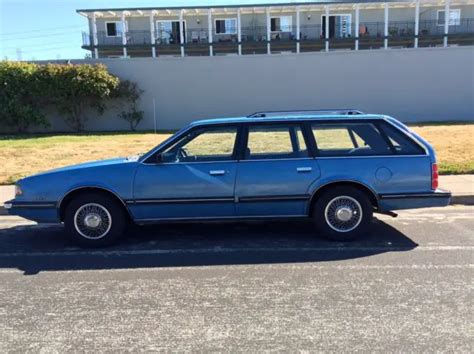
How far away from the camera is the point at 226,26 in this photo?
4112cm

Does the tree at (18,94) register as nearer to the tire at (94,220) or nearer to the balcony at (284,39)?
the tire at (94,220)

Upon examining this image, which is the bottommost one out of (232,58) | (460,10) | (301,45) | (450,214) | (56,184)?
(450,214)

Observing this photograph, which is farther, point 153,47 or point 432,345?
point 153,47

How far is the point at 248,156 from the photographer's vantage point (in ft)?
19.2

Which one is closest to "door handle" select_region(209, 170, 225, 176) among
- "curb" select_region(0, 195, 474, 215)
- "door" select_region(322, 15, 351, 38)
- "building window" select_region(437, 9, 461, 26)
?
"curb" select_region(0, 195, 474, 215)

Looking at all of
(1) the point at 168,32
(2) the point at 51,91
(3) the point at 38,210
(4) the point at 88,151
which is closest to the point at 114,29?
(1) the point at 168,32

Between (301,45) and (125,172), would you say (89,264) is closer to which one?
(125,172)

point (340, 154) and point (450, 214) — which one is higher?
point (340, 154)

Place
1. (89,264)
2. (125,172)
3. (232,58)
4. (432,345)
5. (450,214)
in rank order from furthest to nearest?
(232,58) < (450,214) < (125,172) < (89,264) < (432,345)

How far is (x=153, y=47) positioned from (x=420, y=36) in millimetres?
21191

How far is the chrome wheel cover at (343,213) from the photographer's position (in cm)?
582

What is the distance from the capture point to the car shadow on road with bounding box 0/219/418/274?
531cm

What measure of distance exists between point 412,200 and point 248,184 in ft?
6.36

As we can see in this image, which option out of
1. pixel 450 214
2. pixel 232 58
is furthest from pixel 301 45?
pixel 450 214
